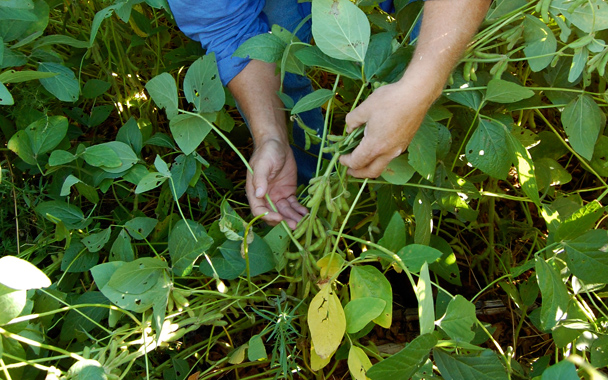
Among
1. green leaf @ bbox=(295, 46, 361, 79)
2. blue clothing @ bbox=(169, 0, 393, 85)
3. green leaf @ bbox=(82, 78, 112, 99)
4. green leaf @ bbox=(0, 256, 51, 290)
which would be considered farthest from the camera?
green leaf @ bbox=(82, 78, 112, 99)

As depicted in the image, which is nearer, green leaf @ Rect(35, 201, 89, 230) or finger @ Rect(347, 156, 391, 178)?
finger @ Rect(347, 156, 391, 178)

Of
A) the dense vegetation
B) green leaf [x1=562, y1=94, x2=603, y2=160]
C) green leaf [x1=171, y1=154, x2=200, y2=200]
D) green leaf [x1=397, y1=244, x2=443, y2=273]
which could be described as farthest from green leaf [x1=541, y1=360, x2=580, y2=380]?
green leaf [x1=171, y1=154, x2=200, y2=200]

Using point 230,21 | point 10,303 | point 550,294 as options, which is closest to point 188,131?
point 230,21

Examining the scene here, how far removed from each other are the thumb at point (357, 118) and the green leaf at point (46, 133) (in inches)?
24.0

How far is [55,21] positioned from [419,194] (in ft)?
3.70

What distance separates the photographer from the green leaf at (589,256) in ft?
2.59

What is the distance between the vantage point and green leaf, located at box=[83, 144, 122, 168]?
3.27ft

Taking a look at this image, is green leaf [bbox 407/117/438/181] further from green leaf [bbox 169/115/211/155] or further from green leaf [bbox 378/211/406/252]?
green leaf [bbox 169/115/211/155]

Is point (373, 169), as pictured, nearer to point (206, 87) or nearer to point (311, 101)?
point (311, 101)

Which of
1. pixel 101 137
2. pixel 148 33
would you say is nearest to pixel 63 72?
pixel 148 33

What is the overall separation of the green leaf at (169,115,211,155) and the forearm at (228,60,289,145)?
0.18 metres

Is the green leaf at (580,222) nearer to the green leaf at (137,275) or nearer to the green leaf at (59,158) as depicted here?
the green leaf at (137,275)

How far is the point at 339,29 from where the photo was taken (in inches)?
32.6

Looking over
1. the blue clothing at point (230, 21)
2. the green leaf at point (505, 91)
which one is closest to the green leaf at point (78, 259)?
the blue clothing at point (230, 21)
